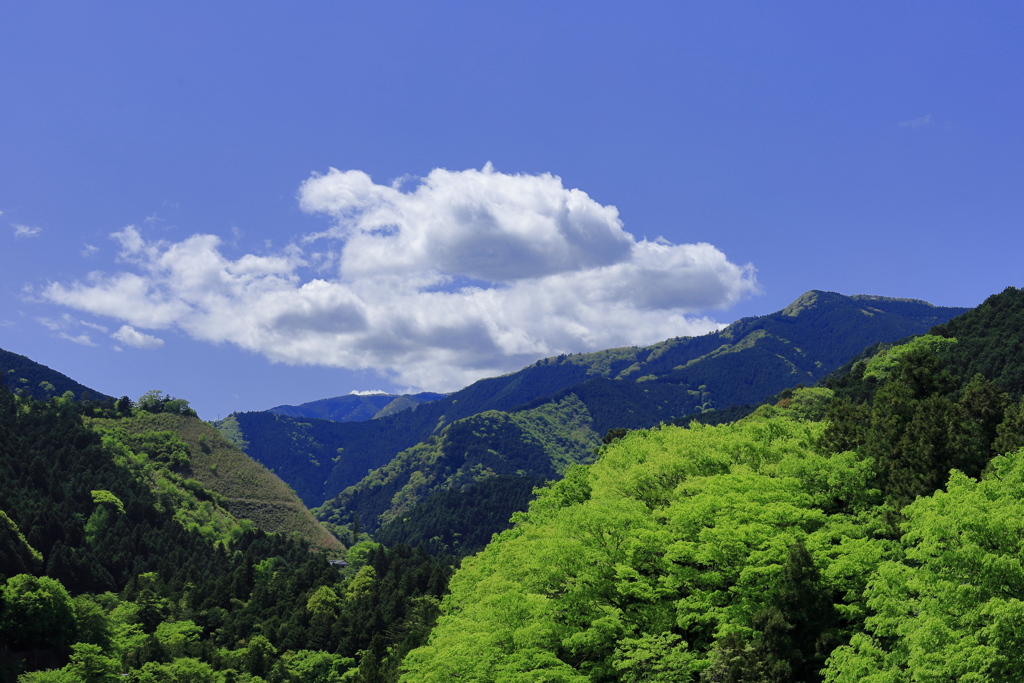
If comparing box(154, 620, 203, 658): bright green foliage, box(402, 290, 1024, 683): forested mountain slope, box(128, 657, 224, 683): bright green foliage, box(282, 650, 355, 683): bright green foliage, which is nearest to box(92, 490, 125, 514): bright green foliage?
box(154, 620, 203, 658): bright green foliage

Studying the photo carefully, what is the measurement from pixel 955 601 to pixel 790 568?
29.5 feet

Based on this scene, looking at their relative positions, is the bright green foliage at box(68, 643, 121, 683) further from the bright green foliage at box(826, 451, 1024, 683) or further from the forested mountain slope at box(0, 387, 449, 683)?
the bright green foliage at box(826, 451, 1024, 683)

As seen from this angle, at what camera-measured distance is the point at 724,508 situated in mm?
44469

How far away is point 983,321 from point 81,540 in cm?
19276

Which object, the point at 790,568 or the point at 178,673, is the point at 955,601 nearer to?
the point at 790,568

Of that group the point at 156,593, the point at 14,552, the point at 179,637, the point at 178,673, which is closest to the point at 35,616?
the point at 178,673

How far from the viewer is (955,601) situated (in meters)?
30.8

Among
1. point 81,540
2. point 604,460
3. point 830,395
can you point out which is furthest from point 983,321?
point 81,540

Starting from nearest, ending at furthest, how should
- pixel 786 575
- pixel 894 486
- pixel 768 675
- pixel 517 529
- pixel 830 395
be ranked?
pixel 768 675 → pixel 786 575 → pixel 894 486 → pixel 517 529 → pixel 830 395

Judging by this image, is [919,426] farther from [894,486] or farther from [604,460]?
[604,460]

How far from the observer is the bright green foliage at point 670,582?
39250mm

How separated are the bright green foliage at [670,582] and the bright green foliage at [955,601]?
4181 mm

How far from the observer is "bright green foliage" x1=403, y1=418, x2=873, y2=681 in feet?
129

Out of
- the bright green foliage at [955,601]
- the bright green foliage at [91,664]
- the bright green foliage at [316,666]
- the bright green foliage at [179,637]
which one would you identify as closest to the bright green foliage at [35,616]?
the bright green foliage at [91,664]
